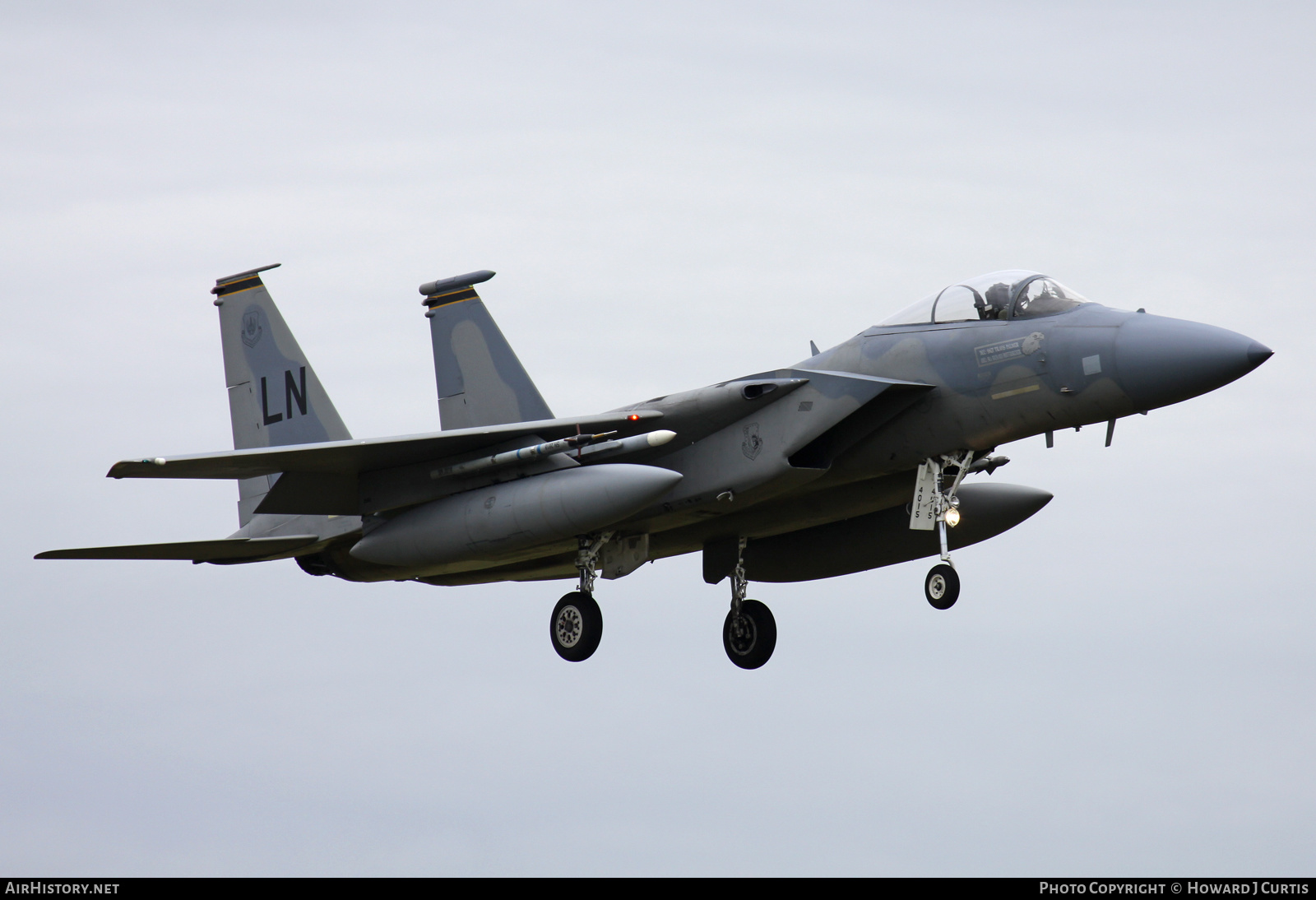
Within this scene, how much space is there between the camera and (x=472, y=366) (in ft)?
70.3

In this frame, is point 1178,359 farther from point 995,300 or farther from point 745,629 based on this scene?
point 745,629

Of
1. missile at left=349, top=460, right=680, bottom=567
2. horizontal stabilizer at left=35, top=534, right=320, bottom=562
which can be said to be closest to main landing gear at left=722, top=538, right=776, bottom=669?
missile at left=349, top=460, right=680, bottom=567

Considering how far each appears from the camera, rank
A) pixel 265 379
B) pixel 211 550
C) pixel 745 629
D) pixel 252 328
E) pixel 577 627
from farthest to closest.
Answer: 1. pixel 252 328
2. pixel 265 379
3. pixel 745 629
4. pixel 211 550
5. pixel 577 627

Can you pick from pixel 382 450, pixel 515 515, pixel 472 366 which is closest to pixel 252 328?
pixel 472 366

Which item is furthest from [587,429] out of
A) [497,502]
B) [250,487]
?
[250,487]

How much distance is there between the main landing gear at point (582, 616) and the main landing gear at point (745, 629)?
213cm

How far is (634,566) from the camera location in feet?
60.5

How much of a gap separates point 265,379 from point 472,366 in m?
2.65

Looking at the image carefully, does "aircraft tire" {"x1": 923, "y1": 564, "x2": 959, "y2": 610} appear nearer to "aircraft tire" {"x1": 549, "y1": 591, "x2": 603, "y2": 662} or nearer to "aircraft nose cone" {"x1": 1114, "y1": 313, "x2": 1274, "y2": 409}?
"aircraft nose cone" {"x1": 1114, "y1": 313, "x2": 1274, "y2": 409}

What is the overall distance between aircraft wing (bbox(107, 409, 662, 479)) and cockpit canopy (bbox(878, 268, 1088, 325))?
3014mm

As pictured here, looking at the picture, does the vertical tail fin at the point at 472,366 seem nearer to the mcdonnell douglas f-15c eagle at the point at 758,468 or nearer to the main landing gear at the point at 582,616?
the mcdonnell douglas f-15c eagle at the point at 758,468

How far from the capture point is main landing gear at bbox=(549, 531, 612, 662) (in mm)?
17844

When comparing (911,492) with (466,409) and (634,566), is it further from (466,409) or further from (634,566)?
(466,409)

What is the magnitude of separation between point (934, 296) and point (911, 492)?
7.56ft
